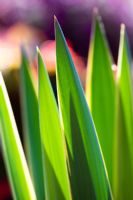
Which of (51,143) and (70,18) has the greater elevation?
(70,18)

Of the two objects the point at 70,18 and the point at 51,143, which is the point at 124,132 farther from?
the point at 70,18

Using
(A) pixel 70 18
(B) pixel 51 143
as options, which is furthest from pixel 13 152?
(A) pixel 70 18

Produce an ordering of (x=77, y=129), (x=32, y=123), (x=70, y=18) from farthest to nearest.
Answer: (x=70, y=18), (x=32, y=123), (x=77, y=129)

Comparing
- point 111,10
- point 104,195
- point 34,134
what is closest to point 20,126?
point 34,134

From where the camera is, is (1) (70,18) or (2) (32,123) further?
(1) (70,18)

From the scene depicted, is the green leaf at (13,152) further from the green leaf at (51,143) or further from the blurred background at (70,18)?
the blurred background at (70,18)

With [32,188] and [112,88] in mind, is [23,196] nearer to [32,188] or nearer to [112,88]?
[32,188]

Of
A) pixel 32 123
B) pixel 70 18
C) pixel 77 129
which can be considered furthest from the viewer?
pixel 70 18
